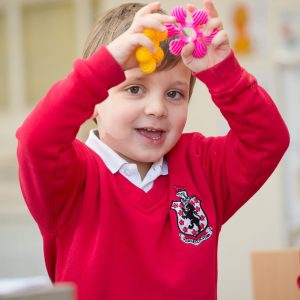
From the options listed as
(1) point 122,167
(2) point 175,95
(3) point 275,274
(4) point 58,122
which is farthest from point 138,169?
(3) point 275,274

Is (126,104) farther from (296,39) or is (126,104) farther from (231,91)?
(296,39)

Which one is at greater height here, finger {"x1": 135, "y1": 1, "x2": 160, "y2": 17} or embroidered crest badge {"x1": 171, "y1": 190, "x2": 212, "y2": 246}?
finger {"x1": 135, "y1": 1, "x2": 160, "y2": 17}

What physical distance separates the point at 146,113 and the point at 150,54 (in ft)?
0.47

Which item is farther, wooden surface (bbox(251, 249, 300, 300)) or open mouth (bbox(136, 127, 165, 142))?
wooden surface (bbox(251, 249, 300, 300))

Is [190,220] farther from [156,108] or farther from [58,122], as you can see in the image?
[58,122]

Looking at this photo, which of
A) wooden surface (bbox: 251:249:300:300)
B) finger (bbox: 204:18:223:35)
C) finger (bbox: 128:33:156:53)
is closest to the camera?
finger (bbox: 128:33:156:53)

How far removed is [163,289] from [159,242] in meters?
0.08

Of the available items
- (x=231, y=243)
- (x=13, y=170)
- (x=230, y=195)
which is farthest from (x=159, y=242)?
(x=13, y=170)

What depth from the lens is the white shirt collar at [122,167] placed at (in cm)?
120

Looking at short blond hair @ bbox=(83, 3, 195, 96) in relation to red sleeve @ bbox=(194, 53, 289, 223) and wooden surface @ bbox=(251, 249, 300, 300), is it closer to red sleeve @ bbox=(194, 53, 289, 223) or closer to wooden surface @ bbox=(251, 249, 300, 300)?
red sleeve @ bbox=(194, 53, 289, 223)

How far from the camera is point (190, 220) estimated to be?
47.4 inches

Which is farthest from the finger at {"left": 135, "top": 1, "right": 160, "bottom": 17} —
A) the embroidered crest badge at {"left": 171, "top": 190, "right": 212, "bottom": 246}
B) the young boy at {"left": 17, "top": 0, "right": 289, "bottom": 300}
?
the embroidered crest badge at {"left": 171, "top": 190, "right": 212, "bottom": 246}

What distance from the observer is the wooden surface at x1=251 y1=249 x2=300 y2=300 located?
134cm

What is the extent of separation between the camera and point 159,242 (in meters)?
1.17
